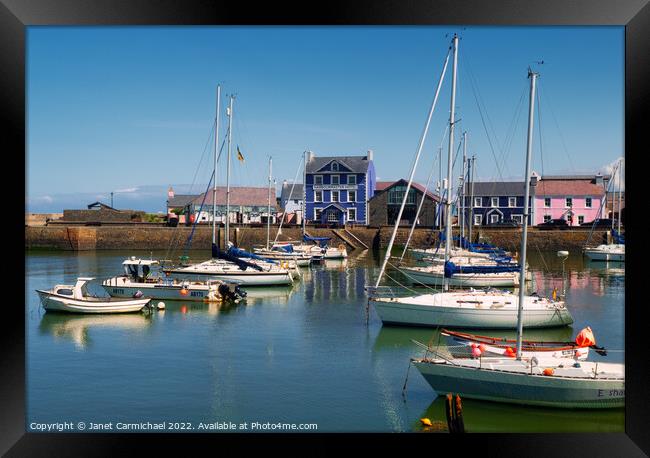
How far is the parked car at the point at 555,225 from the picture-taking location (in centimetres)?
5103

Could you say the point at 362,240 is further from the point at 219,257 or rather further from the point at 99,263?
the point at 219,257

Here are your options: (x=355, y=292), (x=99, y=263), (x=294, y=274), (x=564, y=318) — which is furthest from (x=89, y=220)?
(x=564, y=318)

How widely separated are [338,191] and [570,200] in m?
20.5

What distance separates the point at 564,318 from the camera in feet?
63.5

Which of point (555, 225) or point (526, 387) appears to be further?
point (555, 225)

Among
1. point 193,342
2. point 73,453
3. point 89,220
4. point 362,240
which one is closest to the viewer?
point 73,453

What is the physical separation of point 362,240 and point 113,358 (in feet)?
123

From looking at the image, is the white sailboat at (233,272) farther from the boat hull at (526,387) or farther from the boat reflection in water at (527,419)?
the boat reflection in water at (527,419)

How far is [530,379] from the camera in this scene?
466 inches

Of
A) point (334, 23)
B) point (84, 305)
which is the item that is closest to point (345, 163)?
point (84, 305)

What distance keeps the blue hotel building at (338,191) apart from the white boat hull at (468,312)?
1480 inches

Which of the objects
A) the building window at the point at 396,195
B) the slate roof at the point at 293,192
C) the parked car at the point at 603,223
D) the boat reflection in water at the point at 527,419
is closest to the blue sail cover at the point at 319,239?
the building window at the point at 396,195

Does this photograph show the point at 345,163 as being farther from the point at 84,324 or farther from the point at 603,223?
the point at 84,324

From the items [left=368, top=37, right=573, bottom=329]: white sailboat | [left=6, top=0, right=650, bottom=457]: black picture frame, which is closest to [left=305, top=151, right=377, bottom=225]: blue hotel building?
[left=368, top=37, right=573, bottom=329]: white sailboat
